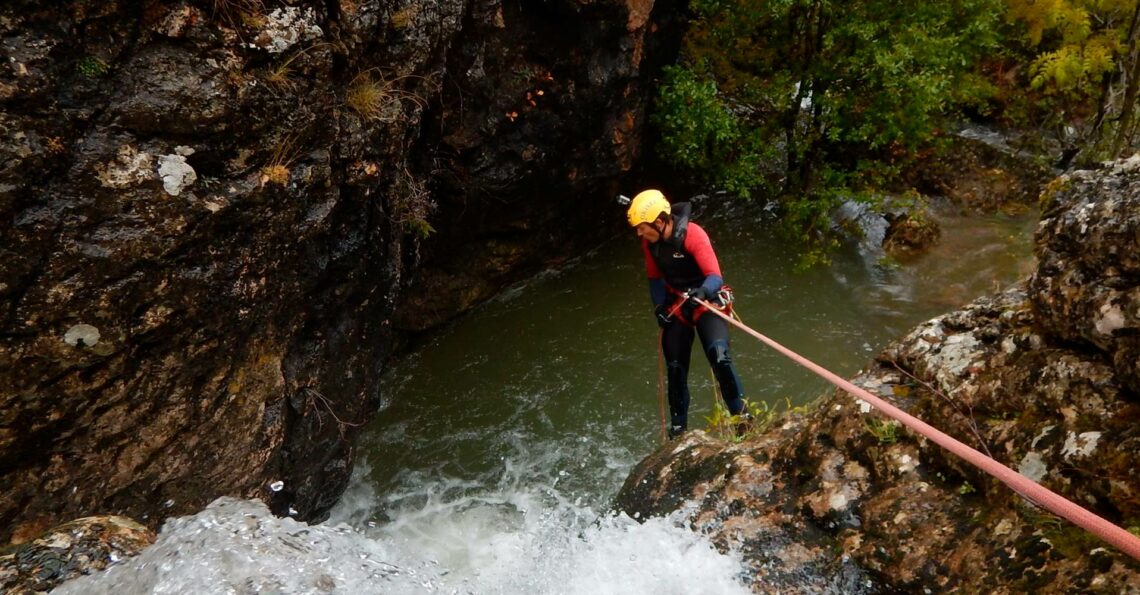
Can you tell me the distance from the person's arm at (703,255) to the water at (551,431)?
6.23 feet

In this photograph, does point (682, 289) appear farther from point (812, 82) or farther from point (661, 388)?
point (812, 82)

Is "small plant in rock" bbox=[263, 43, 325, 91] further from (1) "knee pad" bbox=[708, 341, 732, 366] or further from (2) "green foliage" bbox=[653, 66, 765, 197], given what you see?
(2) "green foliage" bbox=[653, 66, 765, 197]

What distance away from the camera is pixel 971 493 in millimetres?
3164

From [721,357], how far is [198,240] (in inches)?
162

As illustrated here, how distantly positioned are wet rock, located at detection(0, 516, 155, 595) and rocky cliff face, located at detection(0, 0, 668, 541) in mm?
1034

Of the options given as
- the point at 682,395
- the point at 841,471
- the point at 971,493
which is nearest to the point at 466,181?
the point at 682,395

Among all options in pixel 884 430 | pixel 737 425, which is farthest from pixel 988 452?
pixel 737 425

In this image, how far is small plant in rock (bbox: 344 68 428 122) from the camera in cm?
512

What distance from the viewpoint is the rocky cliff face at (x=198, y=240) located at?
3680 mm

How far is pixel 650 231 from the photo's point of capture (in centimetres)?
578

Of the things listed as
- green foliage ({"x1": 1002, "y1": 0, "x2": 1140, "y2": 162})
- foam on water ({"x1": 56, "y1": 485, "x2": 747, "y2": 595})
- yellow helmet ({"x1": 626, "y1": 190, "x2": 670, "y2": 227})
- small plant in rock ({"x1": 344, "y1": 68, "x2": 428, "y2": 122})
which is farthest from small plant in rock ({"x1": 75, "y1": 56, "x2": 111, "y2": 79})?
green foliage ({"x1": 1002, "y1": 0, "x2": 1140, "y2": 162})

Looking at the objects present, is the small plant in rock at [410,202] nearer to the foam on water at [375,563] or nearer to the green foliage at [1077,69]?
the foam on water at [375,563]

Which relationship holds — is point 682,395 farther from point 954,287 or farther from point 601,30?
point 954,287

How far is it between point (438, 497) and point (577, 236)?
16.0 ft
